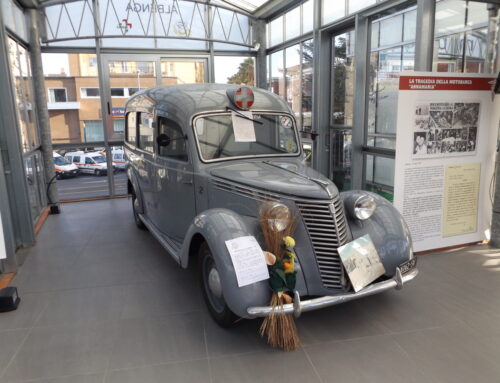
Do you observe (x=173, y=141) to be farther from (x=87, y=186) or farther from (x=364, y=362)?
(x=87, y=186)

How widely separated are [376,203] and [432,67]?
7.29ft

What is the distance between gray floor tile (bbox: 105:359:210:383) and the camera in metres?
2.45

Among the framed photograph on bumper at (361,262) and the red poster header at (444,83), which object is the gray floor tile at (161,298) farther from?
the red poster header at (444,83)

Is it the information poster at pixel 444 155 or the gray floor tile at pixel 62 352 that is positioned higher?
the information poster at pixel 444 155

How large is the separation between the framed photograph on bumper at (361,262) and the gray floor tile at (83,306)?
1916 millimetres

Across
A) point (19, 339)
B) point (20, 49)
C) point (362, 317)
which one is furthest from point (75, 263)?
point (20, 49)

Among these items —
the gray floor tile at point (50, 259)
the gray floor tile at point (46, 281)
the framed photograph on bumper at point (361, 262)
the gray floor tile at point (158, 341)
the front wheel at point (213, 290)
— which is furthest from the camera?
the gray floor tile at point (50, 259)

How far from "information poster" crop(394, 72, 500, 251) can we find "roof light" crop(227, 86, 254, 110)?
4.97 feet

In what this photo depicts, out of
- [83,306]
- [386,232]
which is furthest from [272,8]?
[83,306]

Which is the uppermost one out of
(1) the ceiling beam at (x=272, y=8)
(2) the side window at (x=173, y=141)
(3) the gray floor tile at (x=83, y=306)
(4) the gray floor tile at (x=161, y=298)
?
(1) the ceiling beam at (x=272, y=8)

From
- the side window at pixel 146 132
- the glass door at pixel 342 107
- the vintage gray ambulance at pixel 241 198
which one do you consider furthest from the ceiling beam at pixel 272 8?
the side window at pixel 146 132

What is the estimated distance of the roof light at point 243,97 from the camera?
12.5ft

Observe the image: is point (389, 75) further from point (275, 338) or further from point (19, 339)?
point (19, 339)

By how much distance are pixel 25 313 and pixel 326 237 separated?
261 cm
